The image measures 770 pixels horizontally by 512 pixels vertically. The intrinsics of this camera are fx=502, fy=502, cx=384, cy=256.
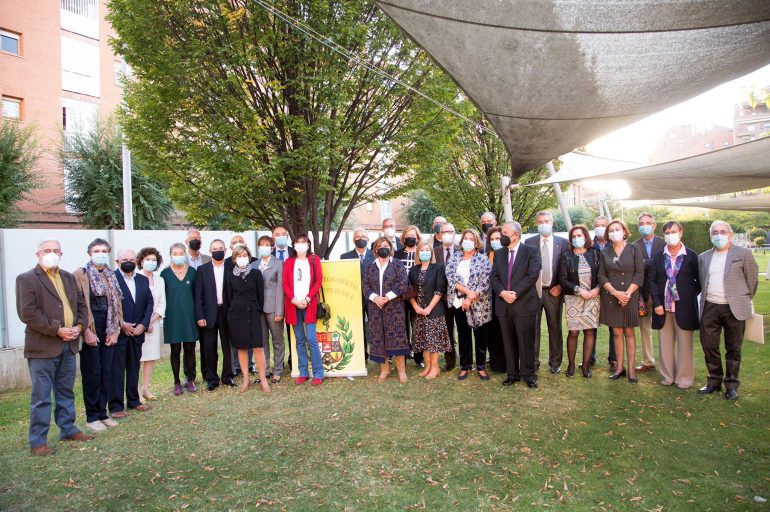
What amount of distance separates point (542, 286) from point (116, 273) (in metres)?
5.52

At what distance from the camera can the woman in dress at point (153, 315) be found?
20.8 feet

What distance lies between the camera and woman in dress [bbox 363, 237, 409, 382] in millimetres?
7008

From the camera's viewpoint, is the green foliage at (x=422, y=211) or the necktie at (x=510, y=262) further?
the green foliage at (x=422, y=211)

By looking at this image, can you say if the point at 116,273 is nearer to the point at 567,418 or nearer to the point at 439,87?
the point at 567,418

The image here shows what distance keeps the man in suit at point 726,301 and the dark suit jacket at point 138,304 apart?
673 cm

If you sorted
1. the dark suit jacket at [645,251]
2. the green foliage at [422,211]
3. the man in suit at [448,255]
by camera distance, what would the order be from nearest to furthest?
1. the dark suit jacket at [645,251]
2. the man in suit at [448,255]
3. the green foliage at [422,211]

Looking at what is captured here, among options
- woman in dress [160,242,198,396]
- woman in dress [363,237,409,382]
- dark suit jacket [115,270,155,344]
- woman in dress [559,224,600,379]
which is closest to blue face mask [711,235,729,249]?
woman in dress [559,224,600,379]

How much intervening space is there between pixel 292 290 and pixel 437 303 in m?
2.05

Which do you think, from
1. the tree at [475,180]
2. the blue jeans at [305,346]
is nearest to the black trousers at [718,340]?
the blue jeans at [305,346]

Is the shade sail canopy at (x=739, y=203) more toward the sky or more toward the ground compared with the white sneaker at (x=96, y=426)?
more toward the sky

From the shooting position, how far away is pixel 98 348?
5.55 metres

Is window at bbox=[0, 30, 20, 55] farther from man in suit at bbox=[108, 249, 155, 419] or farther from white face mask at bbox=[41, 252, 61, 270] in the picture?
white face mask at bbox=[41, 252, 61, 270]

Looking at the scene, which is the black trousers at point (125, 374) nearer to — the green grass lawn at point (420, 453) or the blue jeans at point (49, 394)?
the green grass lawn at point (420, 453)

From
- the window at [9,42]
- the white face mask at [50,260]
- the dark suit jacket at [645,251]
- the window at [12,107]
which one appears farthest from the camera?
the window at [12,107]
